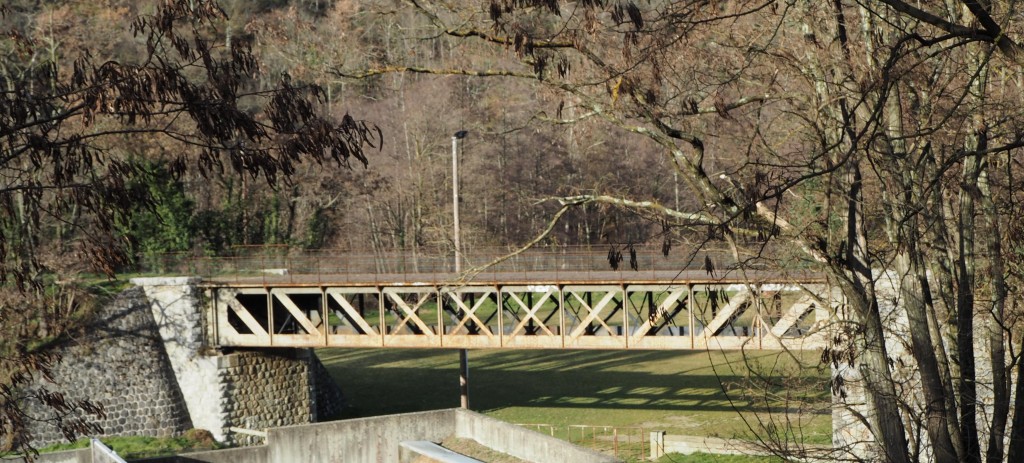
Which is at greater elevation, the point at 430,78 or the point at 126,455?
the point at 430,78

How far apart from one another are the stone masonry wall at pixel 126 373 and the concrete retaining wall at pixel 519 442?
10.6 metres

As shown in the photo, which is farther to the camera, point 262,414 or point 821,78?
point 262,414

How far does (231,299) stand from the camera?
28016 mm

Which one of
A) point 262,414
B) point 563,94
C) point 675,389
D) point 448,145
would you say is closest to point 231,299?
point 262,414

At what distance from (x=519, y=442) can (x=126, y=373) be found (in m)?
13.6

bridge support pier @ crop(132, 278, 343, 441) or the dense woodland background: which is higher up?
the dense woodland background

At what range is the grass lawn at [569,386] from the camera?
2617cm

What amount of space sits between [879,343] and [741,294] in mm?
8887

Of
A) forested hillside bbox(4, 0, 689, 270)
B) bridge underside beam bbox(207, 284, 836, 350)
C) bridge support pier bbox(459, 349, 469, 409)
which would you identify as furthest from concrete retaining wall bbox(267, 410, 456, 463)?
forested hillside bbox(4, 0, 689, 270)

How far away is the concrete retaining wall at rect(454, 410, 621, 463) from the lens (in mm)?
15836

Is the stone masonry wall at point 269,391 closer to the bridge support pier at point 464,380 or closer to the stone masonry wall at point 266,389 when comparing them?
the stone masonry wall at point 266,389

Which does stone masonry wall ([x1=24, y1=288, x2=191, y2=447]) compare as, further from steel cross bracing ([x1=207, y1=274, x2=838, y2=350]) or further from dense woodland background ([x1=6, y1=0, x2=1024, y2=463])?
dense woodland background ([x1=6, y1=0, x2=1024, y2=463])

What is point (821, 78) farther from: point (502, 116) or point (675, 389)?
point (502, 116)

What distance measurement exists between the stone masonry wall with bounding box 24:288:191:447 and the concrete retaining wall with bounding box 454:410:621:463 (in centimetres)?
1057
